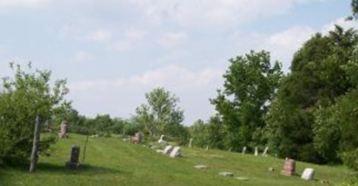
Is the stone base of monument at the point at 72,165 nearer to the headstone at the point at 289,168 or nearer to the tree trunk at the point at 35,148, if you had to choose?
the tree trunk at the point at 35,148

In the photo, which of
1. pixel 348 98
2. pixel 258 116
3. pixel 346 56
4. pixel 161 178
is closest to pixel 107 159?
pixel 161 178

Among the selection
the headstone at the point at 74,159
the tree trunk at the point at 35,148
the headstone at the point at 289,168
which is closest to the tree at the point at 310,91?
the headstone at the point at 289,168

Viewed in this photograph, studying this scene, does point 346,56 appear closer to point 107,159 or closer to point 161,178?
point 107,159

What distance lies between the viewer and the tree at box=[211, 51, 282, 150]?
81.5 meters

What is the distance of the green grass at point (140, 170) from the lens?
2453cm

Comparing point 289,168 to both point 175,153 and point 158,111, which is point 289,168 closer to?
point 175,153

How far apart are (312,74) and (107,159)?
102 ft

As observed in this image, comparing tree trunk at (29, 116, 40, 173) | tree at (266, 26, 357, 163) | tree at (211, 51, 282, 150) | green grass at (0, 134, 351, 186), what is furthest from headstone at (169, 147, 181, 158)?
tree at (211, 51, 282, 150)

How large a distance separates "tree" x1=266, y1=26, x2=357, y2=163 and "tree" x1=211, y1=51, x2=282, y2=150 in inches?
672

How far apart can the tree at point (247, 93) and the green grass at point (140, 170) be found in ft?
124

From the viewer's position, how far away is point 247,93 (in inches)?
3248

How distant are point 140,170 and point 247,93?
54074mm

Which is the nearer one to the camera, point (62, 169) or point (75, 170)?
point (75, 170)

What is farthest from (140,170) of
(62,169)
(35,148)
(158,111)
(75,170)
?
(158,111)
